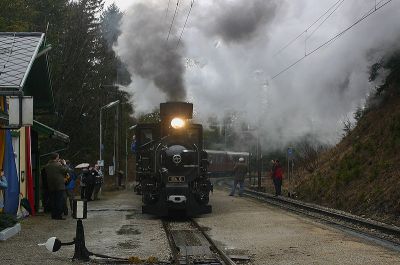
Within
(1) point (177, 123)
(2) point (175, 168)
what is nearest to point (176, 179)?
(2) point (175, 168)

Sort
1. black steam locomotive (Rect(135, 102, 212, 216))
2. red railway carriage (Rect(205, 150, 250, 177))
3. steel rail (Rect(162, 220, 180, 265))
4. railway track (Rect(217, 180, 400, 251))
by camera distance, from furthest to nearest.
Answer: red railway carriage (Rect(205, 150, 250, 177))
black steam locomotive (Rect(135, 102, 212, 216))
railway track (Rect(217, 180, 400, 251))
steel rail (Rect(162, 220, 180, 265))

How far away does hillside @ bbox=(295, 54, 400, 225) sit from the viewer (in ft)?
56.1

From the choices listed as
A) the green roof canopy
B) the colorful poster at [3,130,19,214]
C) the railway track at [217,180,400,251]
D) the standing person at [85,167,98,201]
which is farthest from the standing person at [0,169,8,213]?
the standing person at [85,167,98,201]

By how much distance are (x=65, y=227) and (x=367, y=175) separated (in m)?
10.3

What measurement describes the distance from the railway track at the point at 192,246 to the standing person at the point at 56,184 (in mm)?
2753

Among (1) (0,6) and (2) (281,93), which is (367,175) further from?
(1) (0,6)

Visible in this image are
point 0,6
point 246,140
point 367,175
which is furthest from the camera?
point 246,140

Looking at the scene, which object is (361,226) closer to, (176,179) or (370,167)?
(176,179)

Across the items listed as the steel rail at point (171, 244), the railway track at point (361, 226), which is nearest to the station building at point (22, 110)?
the steel rail at point (171, 244)

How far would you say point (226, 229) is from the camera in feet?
44.3

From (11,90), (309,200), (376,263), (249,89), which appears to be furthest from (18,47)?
(249,89)

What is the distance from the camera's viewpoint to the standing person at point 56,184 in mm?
15039

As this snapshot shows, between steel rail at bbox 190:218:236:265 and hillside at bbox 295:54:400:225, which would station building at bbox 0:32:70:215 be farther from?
hillside at bbox 295:54:400:225

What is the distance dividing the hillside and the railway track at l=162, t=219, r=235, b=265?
5247 millimetres
